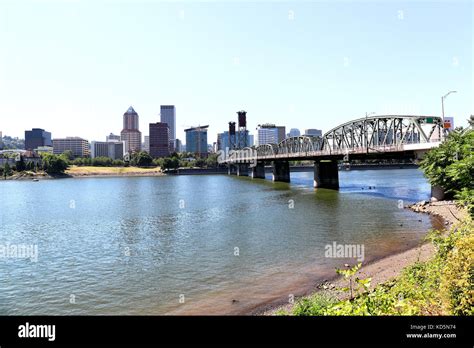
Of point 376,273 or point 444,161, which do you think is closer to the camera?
point 376,273

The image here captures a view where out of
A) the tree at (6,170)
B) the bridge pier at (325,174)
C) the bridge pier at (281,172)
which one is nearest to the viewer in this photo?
the bridge pier at (325,174)

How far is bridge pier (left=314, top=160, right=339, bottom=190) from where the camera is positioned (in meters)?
100

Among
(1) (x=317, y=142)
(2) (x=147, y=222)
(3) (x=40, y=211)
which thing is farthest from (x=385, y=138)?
(3) (x=40, y=211)

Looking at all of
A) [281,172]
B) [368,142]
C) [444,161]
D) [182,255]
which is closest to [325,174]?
[368,142]

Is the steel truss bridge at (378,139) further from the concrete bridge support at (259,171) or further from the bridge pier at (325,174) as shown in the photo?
the concrete bridge support at (259,171)

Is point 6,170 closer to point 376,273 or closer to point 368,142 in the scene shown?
point 368,142

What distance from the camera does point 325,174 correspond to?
101 m

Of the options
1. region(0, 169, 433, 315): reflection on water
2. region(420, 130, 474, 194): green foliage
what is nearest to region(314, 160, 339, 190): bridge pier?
region(0, 169, 433, 315): reflection on water

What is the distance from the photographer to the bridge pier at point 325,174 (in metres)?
100

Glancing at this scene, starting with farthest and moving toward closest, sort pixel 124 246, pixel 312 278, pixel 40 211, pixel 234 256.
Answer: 1. pixel 40 211
2. pixel 124 246
3. pixel 234 256
4. pixel 312 278

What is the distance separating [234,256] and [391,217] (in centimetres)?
2671

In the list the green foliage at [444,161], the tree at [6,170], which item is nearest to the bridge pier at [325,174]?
the green foliage at [444,161]
